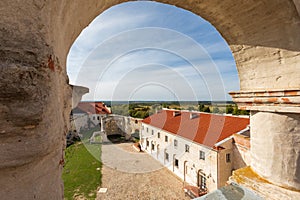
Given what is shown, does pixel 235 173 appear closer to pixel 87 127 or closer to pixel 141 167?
pixel 141 167

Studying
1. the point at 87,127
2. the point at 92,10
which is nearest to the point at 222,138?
the point at 92,10

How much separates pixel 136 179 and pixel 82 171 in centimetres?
519

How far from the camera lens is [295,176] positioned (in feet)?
5.40

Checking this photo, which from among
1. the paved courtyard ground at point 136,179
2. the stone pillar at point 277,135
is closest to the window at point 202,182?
the paved courtyard ground at point 136,179

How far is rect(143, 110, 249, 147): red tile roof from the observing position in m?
10.6

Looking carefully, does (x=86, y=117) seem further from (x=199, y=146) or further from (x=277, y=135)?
(x=277, y=135)

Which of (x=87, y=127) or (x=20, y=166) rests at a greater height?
(x=20, y=166)

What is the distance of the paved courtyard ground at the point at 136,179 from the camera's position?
11172mm

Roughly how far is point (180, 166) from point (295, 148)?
11.6 meters

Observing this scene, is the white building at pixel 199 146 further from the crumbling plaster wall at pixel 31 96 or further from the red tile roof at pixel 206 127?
the crumbling plaster wall at pixel 31 96

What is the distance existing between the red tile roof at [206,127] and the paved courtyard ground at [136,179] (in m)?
3.43

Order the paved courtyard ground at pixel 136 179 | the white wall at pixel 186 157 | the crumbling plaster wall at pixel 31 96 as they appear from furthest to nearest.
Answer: the paved courtyard ground at pixel 136 179
the white wall at pixel 186 157
the crumbling plaster wall at pixel 31 96

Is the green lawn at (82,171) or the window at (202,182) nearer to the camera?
the window at (202,182)

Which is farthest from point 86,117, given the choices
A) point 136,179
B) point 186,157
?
point 186,157
